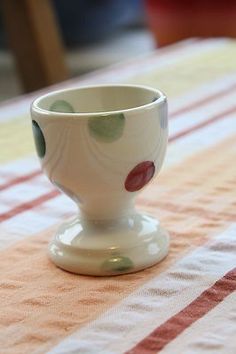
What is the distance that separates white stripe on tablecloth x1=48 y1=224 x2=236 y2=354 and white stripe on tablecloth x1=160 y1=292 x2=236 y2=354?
18 millimetres

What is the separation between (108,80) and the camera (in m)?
1.05

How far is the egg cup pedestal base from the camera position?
45cm

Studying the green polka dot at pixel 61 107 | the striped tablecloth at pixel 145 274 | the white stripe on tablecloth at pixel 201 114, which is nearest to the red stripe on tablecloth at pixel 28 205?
the striped tablecloth at pixel 145 274

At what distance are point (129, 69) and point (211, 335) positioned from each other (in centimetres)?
77

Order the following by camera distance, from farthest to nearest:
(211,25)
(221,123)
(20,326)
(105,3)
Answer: (105,3), (211,25), (221,123), (20,326)

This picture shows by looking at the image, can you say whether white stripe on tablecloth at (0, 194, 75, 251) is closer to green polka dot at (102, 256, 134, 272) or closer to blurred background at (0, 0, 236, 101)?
green polka dot at (102, 256, 134, 272)

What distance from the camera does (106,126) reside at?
418mm

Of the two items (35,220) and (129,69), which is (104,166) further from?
(129,69)

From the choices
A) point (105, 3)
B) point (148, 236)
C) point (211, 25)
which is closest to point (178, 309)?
point (148, 236)

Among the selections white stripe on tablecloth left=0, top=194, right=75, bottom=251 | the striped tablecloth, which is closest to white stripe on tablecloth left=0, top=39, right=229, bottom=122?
the striped tablecloth

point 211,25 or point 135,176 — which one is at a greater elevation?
point 135,176

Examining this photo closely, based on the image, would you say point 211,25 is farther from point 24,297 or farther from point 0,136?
point 24,297

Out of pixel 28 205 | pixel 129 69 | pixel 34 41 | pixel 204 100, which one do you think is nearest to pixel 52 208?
pixel 28 205

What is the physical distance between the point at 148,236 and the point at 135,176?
0.05 meters
